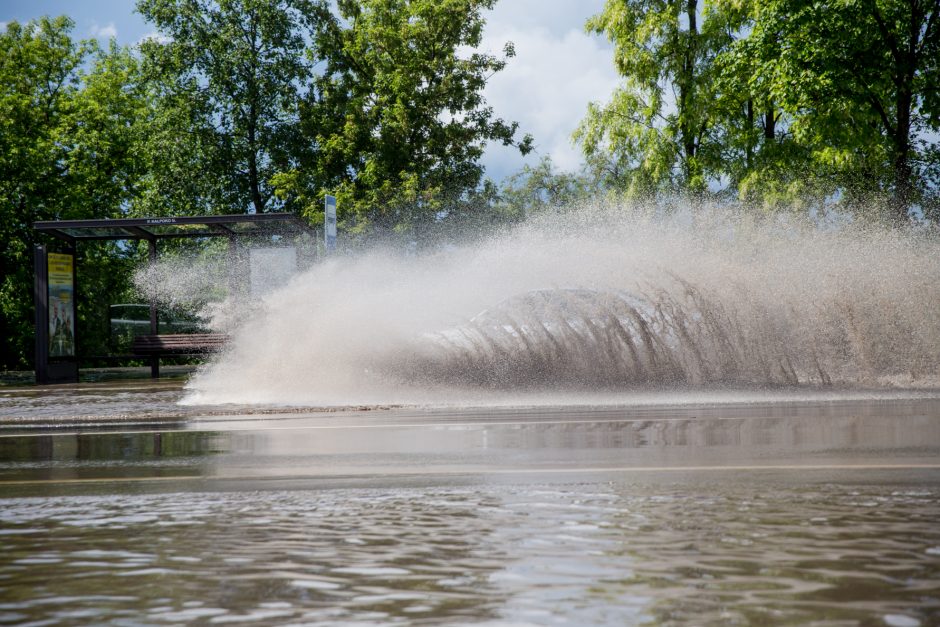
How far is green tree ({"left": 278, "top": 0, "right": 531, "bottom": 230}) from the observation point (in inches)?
1618

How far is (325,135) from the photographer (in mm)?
44844

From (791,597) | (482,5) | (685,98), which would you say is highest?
(482,5)

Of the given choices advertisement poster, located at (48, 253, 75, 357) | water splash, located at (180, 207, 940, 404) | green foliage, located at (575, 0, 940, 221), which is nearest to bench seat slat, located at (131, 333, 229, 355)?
advertisement poster, located at (48, 253, 75, 357)

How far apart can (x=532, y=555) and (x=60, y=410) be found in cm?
1373

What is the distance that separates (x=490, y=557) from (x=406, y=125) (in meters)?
37.7

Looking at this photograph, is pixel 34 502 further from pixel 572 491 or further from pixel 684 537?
pixel 684 537

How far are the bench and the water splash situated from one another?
6.99 metres

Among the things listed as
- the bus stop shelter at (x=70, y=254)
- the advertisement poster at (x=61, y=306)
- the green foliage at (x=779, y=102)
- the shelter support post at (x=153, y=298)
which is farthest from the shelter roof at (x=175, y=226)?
the green foliage at (x=779, y=102)

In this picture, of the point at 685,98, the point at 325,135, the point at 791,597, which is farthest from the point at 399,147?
the point at 791,597

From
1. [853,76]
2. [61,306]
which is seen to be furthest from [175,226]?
[853,76]

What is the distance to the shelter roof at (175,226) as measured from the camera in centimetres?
2527

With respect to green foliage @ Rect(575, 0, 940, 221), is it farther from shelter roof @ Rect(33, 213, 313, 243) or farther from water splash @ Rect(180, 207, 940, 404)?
shelter roof @ Rect(33, 213, 313, 243)

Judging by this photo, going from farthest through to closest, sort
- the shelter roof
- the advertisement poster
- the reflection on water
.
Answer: the advertisement poster
the shelter roof
the reflection on water

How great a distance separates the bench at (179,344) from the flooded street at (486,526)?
50.7 ft
